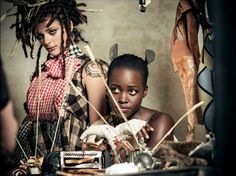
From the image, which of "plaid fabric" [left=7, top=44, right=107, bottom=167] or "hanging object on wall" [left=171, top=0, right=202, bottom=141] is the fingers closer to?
"hanging object on wall" [left=171, top=0, right=202, bottom=141]

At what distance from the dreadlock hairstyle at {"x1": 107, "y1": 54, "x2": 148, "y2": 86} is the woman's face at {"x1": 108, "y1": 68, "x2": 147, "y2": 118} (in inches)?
2.3

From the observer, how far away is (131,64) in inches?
205

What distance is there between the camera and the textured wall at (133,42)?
5238mm

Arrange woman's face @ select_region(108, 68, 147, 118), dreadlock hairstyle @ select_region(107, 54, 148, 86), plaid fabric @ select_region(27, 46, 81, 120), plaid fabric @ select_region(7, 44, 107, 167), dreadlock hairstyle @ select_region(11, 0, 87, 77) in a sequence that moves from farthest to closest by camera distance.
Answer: dreadlock hairstyle @ select_region(11, 0, 87, 77), plaid fabric @ select_region(27, 46, 81, 120), plaid fabric @ select_region(7, 44, 107, 167), dreadlock hairstyle @ select_region(107, 54, 148, 86), woman's face @ select_region(108, 68, 147, 118)

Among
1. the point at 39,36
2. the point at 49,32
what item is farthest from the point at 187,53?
the point at 39,36

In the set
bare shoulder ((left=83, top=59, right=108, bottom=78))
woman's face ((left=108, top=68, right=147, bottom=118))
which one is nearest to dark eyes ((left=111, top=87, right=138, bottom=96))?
woman's face ((left=108, top=68, right=147, bottom=118))

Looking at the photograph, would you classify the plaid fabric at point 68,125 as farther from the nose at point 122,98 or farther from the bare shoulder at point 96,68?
the nose at point 122,98

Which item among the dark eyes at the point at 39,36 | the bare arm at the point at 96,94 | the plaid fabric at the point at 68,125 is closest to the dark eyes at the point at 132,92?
the bare arm at the point at 96,94

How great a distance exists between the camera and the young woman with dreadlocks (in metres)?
5.35

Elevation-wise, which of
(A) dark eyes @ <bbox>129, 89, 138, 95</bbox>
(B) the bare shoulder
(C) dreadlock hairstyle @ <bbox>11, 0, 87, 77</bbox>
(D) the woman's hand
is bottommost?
(D) the woman's hand

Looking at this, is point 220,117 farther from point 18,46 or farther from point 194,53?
point 18,46

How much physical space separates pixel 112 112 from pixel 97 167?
1.12 metres

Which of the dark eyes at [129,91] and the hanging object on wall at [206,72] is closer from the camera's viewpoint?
the hanging object on wall at [206,72]

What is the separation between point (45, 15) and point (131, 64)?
1.29 m
